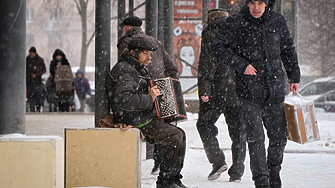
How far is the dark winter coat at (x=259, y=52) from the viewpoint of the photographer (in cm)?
498

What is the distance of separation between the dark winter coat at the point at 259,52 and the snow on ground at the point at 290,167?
48.1 inches

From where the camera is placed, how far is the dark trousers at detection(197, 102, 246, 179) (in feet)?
19.4

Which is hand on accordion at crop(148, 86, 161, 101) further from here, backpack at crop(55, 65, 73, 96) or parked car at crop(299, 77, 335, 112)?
A: parked car at crop(299, 77, 335, 112)

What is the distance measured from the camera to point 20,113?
4.30 m

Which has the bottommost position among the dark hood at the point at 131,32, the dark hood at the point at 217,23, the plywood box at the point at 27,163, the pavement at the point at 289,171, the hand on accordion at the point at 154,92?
the pavement at the point at 289,171

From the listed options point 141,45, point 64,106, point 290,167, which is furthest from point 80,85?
point 141,45

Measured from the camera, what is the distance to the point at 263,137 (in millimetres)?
5020

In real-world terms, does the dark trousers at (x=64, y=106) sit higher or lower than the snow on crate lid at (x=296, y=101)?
lower

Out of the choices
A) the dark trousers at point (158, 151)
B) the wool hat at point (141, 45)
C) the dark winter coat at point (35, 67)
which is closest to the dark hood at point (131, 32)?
the wool hat at point (141, 45)

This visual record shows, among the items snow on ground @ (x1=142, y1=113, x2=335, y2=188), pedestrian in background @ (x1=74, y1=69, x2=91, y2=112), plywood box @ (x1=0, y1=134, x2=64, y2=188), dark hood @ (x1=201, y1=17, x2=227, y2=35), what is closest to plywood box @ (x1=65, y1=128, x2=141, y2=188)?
plywood box @ (x1=0, y1=134, x2=64, y2=188)

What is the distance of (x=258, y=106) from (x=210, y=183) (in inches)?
49.9

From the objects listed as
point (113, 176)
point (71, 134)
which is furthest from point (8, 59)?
point (113, 176)

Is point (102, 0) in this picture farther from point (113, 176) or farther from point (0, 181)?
point (0, 181)

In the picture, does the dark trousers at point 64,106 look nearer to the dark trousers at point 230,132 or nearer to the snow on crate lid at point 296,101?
the dark trousers at point 230,132
